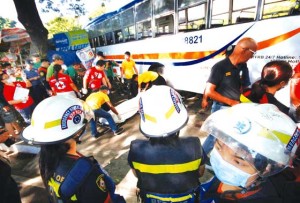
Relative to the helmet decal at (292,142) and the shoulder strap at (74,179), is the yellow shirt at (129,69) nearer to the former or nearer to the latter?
the shoulder strap at (74,179)

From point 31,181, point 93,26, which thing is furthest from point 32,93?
point 93,26

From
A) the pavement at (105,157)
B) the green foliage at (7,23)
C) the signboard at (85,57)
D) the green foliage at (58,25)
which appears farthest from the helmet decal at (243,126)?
the green foliage at (7,23)

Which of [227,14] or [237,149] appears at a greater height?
[227,14]

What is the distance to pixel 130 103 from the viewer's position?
679 cm

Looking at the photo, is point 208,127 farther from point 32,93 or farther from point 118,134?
point 32,93

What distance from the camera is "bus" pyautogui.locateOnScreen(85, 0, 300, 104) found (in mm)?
3811

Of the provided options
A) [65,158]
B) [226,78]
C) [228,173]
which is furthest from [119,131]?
[228,173]

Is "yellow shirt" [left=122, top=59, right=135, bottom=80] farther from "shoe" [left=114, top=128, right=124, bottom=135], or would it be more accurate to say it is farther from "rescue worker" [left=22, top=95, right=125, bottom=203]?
"rescue worker" [left=22, top=95, right=125, bottom=203]

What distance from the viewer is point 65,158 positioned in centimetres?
146

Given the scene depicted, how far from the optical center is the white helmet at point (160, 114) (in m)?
1.53

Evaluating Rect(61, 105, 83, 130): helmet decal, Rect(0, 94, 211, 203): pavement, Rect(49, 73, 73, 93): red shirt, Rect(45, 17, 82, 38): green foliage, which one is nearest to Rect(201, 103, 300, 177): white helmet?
Rect(61, 105, 83, 130): helmet decal

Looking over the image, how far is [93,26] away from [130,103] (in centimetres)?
863

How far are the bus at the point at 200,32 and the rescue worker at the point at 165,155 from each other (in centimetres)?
328

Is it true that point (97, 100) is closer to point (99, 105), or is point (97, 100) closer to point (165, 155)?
point (99, 105)
